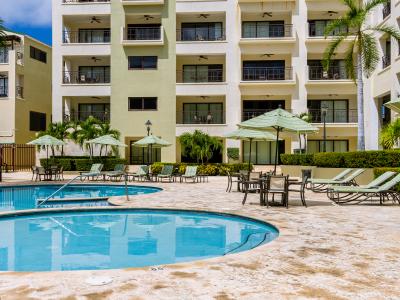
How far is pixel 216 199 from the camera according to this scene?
591 inches

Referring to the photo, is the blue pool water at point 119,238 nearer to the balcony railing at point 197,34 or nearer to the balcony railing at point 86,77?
the balcony railing at point 197,34

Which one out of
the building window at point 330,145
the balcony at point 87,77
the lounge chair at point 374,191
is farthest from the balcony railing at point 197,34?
the lounge chair at point 374,191

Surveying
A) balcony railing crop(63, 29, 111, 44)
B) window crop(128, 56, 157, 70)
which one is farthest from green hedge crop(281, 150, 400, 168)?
balcony railing crop(63, 29, 111, 44)

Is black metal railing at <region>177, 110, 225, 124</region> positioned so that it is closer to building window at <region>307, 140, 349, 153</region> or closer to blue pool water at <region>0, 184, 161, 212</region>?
building window at <region>307, 140, 349, 153</region>

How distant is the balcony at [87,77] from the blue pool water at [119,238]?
26916 millimetres

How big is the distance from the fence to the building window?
2432 centimetres

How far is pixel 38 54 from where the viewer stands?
43.8 metres

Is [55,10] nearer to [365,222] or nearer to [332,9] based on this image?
[332,9]

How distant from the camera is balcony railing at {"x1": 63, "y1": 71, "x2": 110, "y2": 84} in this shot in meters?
37.6

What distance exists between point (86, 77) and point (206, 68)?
10820 mm

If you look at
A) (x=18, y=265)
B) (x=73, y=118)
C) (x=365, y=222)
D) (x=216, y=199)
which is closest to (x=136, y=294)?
(x=18, y=265)

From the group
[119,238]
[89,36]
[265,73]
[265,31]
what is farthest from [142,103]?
[119,238]

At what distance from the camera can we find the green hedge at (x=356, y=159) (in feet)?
66.5

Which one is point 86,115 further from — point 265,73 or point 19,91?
point 265,73
